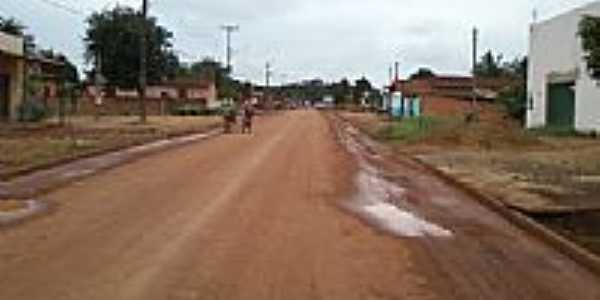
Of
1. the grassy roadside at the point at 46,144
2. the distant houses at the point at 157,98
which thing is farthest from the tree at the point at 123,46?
the grassy roadside at the point at 46,144

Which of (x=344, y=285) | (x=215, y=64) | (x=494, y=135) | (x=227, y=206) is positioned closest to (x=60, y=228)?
(x=227, y=206)

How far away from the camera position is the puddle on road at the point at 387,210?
14.8 meters

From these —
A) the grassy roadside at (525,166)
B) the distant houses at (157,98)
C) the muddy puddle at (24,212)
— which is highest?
the distant houses at (157,98)

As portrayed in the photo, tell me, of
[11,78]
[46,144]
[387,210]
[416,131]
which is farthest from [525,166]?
[11,78]

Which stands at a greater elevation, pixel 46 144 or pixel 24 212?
pixel 46 144

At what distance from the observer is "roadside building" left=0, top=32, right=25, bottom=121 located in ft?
181

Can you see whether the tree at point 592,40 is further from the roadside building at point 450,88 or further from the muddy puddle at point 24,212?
the roadside building at point 450,88

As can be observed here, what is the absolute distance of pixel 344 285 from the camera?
10.1m

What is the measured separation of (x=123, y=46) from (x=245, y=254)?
88033 millimetres

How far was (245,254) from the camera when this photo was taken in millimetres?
11945

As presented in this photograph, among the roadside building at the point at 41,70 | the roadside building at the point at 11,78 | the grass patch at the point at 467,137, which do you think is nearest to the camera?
the grass patch at the point at 467,137

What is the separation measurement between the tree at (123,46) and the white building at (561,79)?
4523 centimetres

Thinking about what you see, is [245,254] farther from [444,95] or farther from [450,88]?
[450,88]

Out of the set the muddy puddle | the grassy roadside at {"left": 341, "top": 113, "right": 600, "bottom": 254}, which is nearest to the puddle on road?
the grassy roadside at {"left": 341, "top": 113, "right": 600, "bottom": 254}
